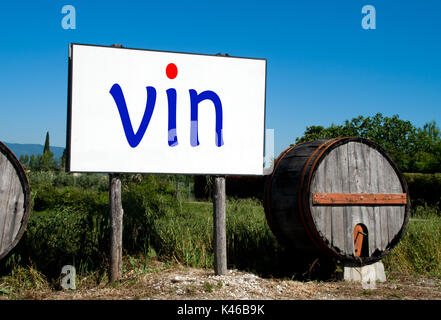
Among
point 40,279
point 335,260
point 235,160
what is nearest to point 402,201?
point 335,260

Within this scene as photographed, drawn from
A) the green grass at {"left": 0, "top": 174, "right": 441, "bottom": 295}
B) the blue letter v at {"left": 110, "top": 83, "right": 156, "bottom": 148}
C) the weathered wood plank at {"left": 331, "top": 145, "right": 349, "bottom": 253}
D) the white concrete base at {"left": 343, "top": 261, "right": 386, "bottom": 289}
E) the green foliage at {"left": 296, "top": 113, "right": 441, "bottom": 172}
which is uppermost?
the green foliage at {"left": 296, "top": 113, "right": 441, "bottom": 172}

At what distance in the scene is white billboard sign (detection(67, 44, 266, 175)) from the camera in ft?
16.5

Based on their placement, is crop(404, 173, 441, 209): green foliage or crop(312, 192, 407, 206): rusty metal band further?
crop(404, 173, 441, 209): green foliage

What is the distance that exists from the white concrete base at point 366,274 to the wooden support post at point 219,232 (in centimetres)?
160

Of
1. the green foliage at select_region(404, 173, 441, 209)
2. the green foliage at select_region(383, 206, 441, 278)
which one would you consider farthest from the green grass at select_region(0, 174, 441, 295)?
the green foliage at select_region(404, 173, 441, 209)

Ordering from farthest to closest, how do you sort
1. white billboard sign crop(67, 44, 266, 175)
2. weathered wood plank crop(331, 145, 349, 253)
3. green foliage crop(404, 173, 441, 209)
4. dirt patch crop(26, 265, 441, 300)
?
1. green foliage crop(404, 173, 441, 209)
2. weathered wood plank crop(331, 145, 349, 253)
3. white billboard sign crop(67, 44, 266, 175)
4. dirt patch crop(26, 265, 441, 300)

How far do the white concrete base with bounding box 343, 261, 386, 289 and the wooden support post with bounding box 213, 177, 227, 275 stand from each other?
5.26 ft

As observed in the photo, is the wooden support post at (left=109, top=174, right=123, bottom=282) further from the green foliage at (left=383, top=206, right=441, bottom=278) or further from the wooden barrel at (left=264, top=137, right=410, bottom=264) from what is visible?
the green foliage at (left=383, top=206, right=441, bottom=278)

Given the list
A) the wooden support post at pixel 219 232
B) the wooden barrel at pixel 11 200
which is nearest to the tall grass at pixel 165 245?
the wooden barrel at pixel 11 200

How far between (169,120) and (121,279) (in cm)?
191

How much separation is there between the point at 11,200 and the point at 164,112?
195cm

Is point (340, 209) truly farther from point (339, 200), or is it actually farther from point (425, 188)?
point (425, 188)

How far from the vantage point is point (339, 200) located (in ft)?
18.4

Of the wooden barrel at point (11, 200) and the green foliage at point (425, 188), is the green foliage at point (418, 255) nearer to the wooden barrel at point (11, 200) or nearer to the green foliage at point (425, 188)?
the wooden barrel at point (11, 200)
